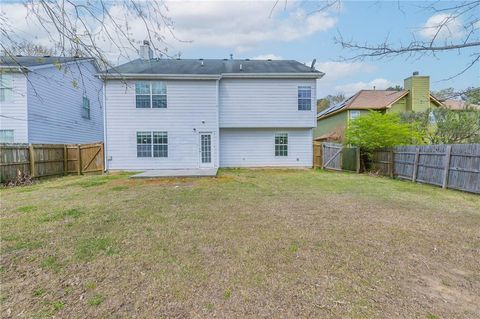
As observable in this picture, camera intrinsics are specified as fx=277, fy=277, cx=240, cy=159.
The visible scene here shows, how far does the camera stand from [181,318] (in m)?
2.42

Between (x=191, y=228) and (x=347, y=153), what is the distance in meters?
13.4

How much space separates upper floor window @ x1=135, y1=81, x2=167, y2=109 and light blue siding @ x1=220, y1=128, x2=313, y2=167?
395cm

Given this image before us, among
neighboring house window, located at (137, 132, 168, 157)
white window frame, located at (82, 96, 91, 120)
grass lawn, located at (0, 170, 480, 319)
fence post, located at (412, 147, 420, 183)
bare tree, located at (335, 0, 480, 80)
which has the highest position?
white window frame, located at (82, 96, 91, 120)

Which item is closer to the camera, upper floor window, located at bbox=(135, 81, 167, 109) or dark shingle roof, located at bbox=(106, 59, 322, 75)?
upper floor window, located at bbox=(135, 81, 167, 109)

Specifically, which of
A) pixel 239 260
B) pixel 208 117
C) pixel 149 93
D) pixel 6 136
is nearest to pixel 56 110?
pixel 6 136

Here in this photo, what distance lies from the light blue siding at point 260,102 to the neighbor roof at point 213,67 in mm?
639

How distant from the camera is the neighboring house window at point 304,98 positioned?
1585 centimetres

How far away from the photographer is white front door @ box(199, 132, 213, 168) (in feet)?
50.5

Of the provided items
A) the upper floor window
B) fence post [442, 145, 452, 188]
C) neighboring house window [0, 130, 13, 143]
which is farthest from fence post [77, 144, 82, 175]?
fence post [442, 145, 452, 188]

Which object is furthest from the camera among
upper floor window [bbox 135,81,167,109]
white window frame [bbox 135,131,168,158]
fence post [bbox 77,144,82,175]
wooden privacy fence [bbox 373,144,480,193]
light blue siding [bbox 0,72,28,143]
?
white window frame [bbox 135,131,168,158]

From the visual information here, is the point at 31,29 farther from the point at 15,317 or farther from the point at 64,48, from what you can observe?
the point at 15,317

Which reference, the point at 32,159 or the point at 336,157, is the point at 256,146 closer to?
the point at 336,157

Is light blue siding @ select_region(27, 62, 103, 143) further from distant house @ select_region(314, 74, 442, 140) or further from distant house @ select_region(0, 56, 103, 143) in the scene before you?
distant house @ select_region(314, 74, 442, 140)

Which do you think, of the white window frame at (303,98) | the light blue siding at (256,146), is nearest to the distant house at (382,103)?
the white window frame at (303,98)
